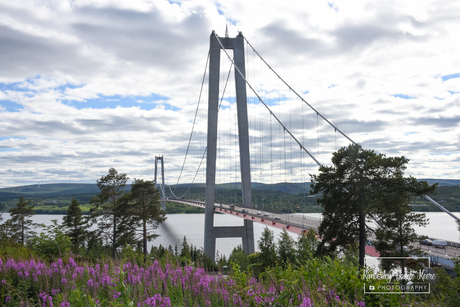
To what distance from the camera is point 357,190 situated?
15.6 meters

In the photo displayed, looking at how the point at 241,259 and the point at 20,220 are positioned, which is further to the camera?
the point at 20,220

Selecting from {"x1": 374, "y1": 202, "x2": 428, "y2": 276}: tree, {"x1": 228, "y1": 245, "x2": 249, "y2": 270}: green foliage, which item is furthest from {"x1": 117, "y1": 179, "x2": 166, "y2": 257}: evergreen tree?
{"x1": 374, "y1": 202, "x2": 428, "y2": 276}: tree

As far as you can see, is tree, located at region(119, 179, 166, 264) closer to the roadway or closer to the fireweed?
the roadway

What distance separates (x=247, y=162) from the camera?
3278 cm

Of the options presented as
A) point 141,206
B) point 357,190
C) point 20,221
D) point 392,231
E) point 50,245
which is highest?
point 357,190

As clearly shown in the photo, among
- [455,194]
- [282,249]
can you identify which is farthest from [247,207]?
[455,194]

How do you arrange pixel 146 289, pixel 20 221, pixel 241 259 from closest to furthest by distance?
pixel 146 289 < pixel 241 259 < pixel 20 221

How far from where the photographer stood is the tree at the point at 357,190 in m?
15.1

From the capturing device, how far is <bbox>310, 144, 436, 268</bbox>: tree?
15094mm

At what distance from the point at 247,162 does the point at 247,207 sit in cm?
447

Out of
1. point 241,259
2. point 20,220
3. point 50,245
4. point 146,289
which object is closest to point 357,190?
point 241,259

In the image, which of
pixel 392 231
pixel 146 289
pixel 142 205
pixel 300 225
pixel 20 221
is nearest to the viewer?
pixel 146 289

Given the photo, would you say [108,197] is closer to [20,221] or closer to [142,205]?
[142,205]

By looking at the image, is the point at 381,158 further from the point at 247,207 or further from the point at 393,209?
the point at 247,207
